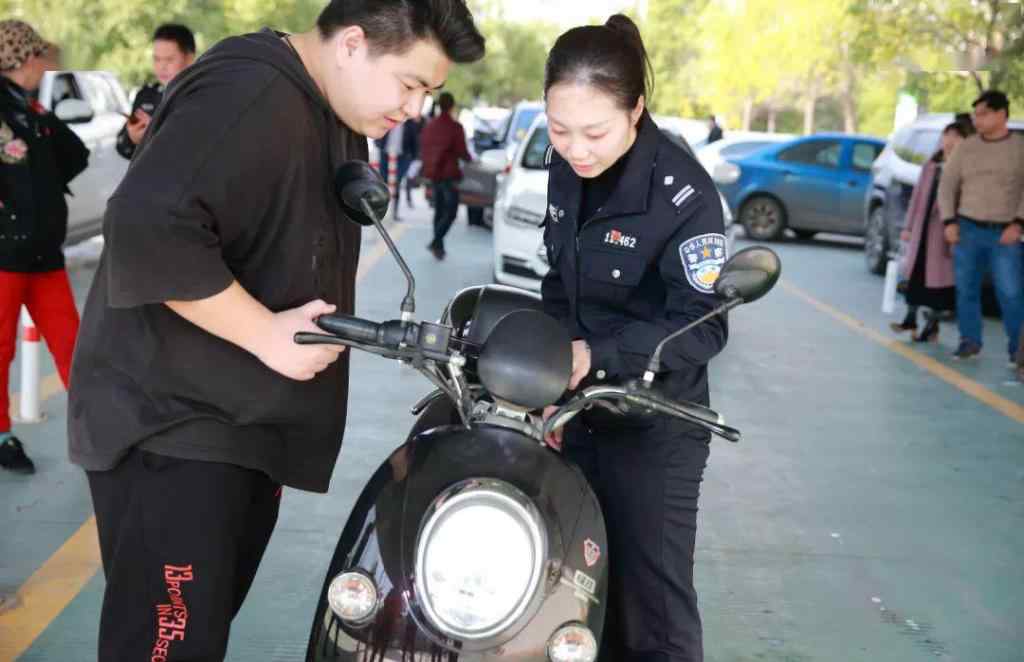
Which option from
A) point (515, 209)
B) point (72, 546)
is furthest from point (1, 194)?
point (515, 209)

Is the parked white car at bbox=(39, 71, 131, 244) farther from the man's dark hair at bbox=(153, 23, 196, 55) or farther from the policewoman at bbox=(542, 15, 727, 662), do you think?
the policewoman at bbox=(542, 15, 727, 662)

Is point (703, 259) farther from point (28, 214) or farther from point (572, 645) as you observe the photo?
point (28, 214)

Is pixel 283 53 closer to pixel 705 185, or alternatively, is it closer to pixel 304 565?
pixel 705 185

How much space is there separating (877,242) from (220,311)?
1275 cm

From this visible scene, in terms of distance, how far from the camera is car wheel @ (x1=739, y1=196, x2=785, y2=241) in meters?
17.5

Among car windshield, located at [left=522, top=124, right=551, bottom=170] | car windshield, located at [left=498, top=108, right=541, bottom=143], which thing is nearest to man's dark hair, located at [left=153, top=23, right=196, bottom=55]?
car windshield, located at [left=522, top=124, right=551, bottom=170]

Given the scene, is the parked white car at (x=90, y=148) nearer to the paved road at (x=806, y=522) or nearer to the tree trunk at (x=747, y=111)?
the paved road at (x=806, y=522)

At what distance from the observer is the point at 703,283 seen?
2.59m

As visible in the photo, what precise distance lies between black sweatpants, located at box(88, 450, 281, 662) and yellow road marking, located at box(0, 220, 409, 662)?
160 centimetres

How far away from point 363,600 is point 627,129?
1.13 m

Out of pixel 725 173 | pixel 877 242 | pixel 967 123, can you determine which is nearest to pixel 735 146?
pixel 877 242

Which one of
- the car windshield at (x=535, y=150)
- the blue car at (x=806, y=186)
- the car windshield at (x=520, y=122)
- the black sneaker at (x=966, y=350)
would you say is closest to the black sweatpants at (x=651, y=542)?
the black sneaker at (x=966, y=350)

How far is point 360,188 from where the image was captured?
7.44 ft

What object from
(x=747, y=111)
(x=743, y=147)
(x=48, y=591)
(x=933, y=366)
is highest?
(x=743, y=147)
